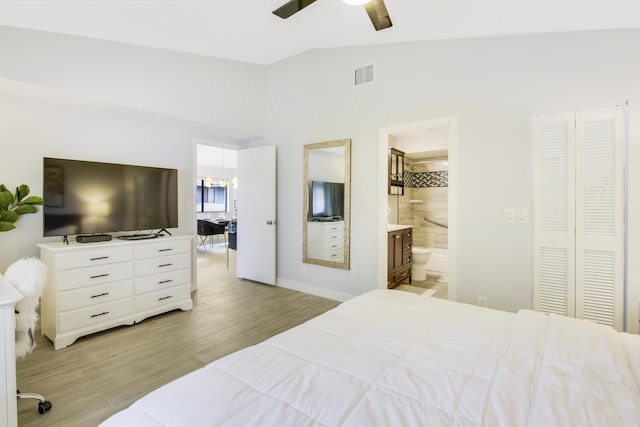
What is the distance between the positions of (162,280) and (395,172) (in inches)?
145

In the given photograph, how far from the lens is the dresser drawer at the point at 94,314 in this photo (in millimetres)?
2595

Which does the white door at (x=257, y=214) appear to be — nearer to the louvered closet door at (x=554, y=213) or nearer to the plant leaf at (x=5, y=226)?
the plant leaf at (x=5, y=226)

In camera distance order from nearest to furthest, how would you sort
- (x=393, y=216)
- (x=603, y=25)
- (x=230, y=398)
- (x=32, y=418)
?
(x=230, y=398), (x=32, y=418), (x=603, y=25), (x=393, y=216)

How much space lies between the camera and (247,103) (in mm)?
4191

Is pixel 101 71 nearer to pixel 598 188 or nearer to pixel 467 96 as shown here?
pixel 467 96

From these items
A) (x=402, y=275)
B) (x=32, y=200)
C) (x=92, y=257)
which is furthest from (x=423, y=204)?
(x=32, y=200)

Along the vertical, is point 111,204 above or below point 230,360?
above

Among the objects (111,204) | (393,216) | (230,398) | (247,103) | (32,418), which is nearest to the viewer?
(230,398)

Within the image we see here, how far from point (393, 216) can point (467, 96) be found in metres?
2.77

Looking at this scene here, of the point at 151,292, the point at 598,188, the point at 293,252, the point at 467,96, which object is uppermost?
the point at 467,96

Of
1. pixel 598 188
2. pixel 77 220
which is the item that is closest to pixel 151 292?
pixel 77 220

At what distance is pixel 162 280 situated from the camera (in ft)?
10.6

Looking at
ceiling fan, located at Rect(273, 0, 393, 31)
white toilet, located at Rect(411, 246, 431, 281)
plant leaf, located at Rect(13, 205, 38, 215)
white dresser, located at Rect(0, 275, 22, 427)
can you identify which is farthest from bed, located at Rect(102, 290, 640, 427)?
white toilet, located at Rect(411, 246, 431, 281)

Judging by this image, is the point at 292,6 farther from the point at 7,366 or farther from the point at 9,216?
the point at 9,216
